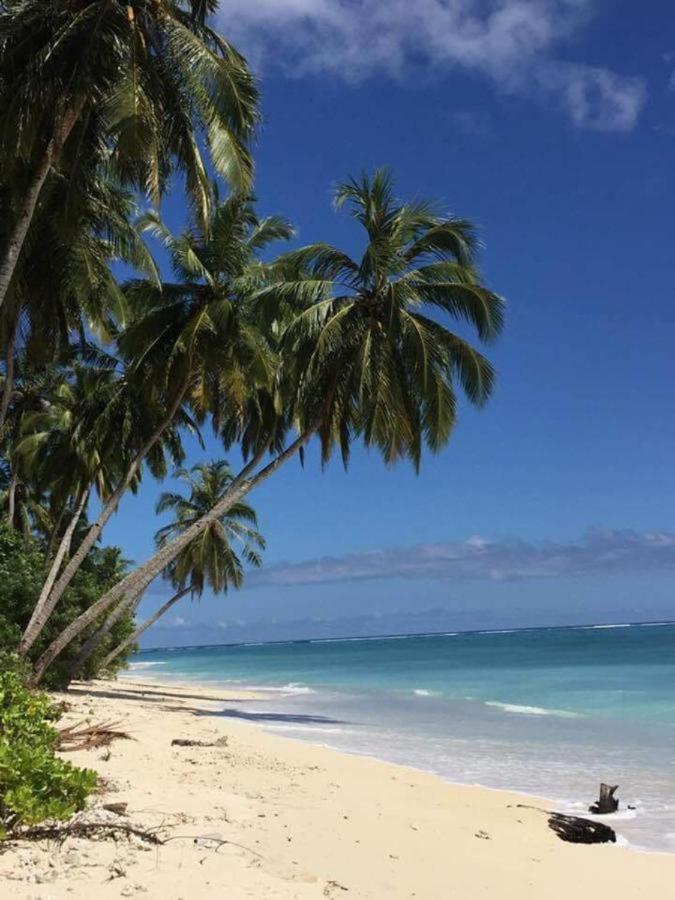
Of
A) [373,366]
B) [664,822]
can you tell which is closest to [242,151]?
[373,366]

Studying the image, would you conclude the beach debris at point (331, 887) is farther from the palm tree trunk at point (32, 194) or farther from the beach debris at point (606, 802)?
the palm tree trunk at point (32, 194)

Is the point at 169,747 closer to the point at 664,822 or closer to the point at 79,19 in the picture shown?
the point at 664,822

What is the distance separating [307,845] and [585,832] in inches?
114

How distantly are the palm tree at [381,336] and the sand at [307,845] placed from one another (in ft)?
26.1

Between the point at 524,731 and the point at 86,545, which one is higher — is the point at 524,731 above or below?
below

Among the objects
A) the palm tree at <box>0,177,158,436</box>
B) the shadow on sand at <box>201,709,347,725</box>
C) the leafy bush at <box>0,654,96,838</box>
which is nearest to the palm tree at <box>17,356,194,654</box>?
the palm tree at <box>0,177,158,436</box>

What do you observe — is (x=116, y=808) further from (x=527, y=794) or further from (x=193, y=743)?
(x=527, y=794)

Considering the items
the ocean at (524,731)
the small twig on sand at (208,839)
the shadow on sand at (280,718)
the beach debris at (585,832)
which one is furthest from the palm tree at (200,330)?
the small twig on sand at (208,839)

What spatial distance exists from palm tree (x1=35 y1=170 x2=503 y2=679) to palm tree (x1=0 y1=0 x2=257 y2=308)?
6.16 metres

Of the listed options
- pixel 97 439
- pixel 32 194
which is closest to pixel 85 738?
pixel 32 194

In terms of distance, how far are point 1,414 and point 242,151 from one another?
8.05 meters

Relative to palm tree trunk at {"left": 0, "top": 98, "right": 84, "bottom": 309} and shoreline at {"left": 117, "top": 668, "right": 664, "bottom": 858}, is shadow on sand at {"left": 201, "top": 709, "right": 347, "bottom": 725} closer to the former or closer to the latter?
shoreline at {"left": 117, "top": 668, "right": 664, "bottom": 858}

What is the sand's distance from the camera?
4227 millimetres

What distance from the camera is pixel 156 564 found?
1748 cm
